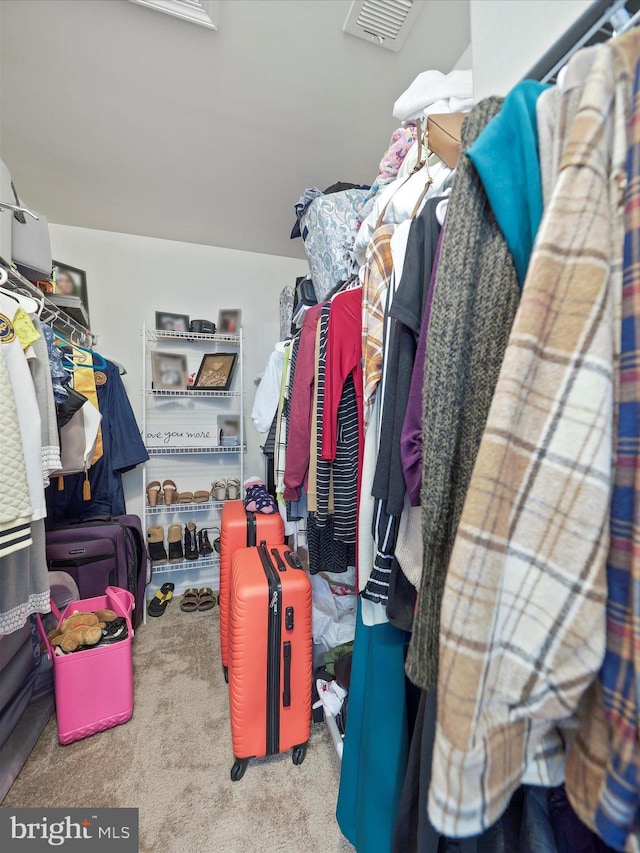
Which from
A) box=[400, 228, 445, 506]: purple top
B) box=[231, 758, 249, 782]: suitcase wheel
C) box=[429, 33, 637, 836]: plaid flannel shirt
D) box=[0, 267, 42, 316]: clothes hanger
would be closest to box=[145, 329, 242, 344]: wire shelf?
box=[0, 267, 42, 316]: clothes hanger

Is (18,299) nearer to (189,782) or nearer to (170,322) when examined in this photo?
(170,322)

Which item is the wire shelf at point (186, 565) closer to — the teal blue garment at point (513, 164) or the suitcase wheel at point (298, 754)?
the suitcase wheel at point (298, 754)

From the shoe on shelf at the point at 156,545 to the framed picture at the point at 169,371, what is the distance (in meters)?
0.93

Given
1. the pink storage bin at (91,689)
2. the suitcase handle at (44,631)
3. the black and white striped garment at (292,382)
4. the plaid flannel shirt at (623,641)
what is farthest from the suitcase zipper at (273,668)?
the plaid flannel shirt at (623,641)

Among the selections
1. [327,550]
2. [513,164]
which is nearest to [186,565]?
[327,550]

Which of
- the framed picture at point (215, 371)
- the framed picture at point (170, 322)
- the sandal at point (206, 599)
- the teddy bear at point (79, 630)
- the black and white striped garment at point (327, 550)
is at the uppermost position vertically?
the framed picture at point (170, 322)

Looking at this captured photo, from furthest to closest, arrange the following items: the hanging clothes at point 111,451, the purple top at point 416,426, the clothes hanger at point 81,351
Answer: the hanging clothes at point 111,451 < the clothes hanger at point 81,351 < the purple top at point 416,426

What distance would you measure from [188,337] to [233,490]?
1.06 meters

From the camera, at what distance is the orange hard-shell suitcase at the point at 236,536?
162 centimetres

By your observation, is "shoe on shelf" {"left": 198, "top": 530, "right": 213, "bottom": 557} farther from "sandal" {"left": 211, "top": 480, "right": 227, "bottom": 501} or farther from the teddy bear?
the teddy bear

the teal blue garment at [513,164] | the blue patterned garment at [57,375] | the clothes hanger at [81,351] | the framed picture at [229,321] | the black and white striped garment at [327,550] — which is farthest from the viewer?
the framed picture at [229,321]

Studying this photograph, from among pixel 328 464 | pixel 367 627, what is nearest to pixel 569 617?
pixel 367 627

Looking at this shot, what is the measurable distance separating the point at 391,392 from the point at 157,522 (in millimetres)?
2263

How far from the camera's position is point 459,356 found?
413mm
